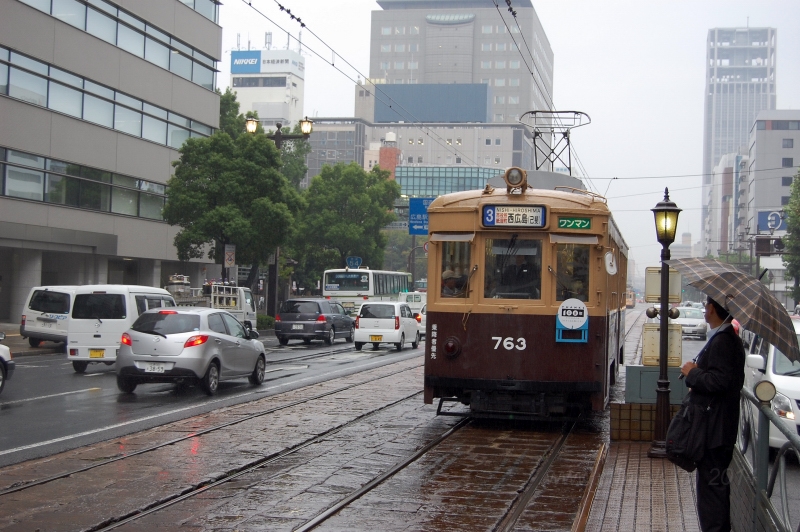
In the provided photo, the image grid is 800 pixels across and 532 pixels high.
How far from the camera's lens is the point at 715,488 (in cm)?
566

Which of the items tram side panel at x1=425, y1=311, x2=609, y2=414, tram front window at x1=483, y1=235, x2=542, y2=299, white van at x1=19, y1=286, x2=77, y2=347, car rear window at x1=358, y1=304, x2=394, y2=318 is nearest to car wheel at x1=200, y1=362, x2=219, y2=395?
tram side panel at x1=425, y1=311, x2=609, y2=414

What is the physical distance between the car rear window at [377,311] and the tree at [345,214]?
2316 centimetres

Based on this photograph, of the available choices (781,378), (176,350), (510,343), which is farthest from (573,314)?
(176,350)

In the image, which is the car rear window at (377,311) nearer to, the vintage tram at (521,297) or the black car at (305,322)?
the black car at (305,322)

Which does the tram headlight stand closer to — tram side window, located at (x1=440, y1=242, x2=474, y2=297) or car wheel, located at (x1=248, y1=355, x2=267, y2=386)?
tram side window, located at (x1=440, y1=242, x2=474, y2=297)

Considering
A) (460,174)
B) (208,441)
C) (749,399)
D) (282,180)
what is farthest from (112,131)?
(460,174)

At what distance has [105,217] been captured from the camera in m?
38.8

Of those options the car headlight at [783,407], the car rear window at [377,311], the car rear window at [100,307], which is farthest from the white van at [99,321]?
the car headlight at [783,407]

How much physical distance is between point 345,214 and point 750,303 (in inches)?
1937

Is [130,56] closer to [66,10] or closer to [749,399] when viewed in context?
[66,10]

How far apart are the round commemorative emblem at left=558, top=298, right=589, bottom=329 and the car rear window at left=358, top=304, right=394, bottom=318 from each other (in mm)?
18626

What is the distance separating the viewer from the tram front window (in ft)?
37.6

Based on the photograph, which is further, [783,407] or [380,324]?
[380,324]

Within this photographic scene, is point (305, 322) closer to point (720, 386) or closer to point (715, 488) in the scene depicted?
point (715, 488)
